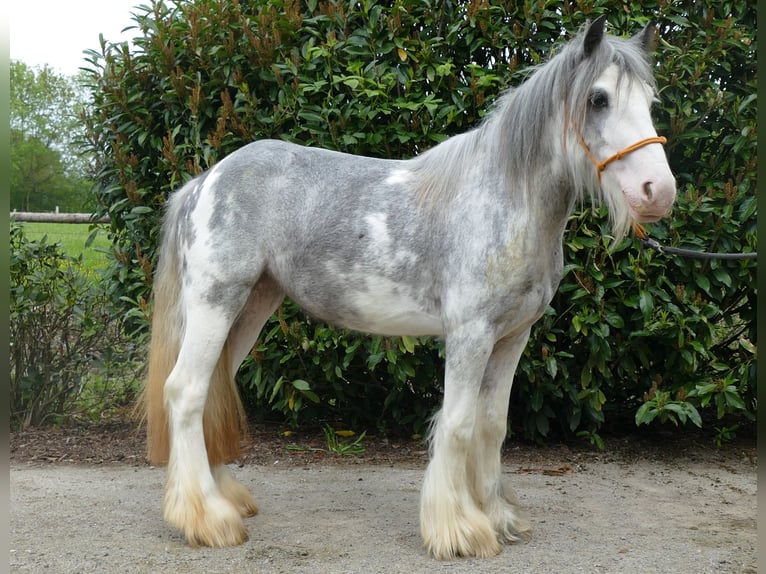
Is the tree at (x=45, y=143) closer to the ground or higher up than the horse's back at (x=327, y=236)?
higher up

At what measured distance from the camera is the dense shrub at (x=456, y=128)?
462 centimetres

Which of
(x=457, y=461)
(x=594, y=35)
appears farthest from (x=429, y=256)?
(x=594, y=35)

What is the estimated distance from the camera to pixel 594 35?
2.93m

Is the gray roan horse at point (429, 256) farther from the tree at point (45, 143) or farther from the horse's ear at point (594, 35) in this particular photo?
the tree at point (45, 143)

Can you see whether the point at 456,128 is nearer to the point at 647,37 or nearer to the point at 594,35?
the point at 647,37

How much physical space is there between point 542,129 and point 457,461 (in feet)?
4.69

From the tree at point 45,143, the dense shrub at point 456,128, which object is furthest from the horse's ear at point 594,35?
the tree at point 45,143

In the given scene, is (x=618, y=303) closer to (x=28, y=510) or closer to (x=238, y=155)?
(x=238, y=155)

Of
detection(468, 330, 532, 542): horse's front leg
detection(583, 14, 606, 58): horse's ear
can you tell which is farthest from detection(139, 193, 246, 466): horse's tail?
detection(583, 14, 606, 58): horse's ear

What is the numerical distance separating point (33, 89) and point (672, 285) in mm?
34597

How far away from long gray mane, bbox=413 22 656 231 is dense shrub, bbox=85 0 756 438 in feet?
3.93

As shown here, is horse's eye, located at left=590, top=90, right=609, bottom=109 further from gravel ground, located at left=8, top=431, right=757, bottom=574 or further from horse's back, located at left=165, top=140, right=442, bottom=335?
gravel ground, located at left=8, top=431, right=757, bottom=574

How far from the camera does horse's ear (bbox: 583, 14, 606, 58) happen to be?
113 inches

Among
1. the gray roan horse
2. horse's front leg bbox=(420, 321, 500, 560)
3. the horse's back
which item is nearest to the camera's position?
the gray roan horse
